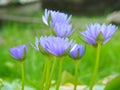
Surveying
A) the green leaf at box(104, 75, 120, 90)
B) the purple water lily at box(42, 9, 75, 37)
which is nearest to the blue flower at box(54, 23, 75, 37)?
the purple water lily at box(42, 9, 75, 37)

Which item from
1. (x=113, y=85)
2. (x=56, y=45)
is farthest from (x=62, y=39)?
(x=113, y=85)

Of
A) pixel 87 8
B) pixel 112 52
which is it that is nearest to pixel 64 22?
pixel 112 52

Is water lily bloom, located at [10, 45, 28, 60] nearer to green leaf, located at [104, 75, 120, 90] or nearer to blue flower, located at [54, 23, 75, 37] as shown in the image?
blue flower, located at [54, 23, 75, 37]

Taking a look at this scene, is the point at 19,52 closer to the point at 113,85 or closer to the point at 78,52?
the point at 78,52

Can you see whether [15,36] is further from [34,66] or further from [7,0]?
[7,0]

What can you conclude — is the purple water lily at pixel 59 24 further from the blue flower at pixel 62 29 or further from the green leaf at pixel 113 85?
the green leaf at pixel 113 85

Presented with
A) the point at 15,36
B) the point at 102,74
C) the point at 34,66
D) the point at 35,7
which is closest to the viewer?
the point at 102,74

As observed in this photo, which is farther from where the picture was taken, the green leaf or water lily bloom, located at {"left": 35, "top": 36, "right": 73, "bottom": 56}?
the green leaf

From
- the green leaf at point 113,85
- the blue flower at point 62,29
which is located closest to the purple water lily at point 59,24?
the blue flower at point 62,29

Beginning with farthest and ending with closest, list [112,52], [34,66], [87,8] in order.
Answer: [87,8]
[112,52]
[34,66]
